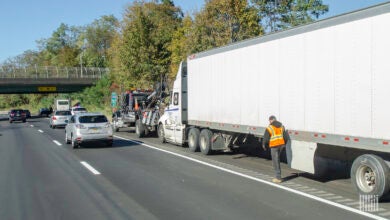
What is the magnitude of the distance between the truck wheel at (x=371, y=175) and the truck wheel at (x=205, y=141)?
7335mm

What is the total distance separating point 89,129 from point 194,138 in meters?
4.78

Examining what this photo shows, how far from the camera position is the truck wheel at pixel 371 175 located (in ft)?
27.5

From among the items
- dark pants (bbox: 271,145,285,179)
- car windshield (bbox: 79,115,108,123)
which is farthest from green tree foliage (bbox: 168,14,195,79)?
dark pants (bbox: 271,145,285,179)

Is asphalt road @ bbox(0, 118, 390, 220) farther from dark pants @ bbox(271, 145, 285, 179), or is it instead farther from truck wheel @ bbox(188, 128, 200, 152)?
truck wheel @ bbox(188, 128, 200, 152)

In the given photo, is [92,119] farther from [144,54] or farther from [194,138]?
[144,54]

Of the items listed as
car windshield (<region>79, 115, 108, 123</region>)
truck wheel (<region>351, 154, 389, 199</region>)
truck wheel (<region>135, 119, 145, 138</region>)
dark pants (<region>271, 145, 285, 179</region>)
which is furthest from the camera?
truck wheel (<region>135, 119, 145, 138</region>)

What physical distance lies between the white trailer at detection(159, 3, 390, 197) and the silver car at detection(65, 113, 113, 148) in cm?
577

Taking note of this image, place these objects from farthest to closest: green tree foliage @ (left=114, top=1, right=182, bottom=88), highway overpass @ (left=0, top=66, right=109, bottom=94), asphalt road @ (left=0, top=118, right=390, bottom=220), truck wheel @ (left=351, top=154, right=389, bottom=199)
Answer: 1. highway overpass @ (left=0, top=66, right=109, bottom=94)
2. green tree foliage @ (left=114, top=1, right=182, bottom=88)
3. truck wheel @ (left=351, top=154, right=389, bottom=199)
4. asphalt road @ (left=0, top=118, right=390, bottom=220)

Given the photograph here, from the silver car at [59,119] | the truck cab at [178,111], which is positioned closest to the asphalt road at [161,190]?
the truck cab at [178,111]

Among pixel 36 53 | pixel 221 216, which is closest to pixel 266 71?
pixel 221 216

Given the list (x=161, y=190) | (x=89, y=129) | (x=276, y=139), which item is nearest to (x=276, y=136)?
(x=276, y=139)

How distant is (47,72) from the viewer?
62625 millimetres

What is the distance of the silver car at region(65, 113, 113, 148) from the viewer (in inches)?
736

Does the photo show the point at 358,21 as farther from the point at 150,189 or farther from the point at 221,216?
the point at 150,189
